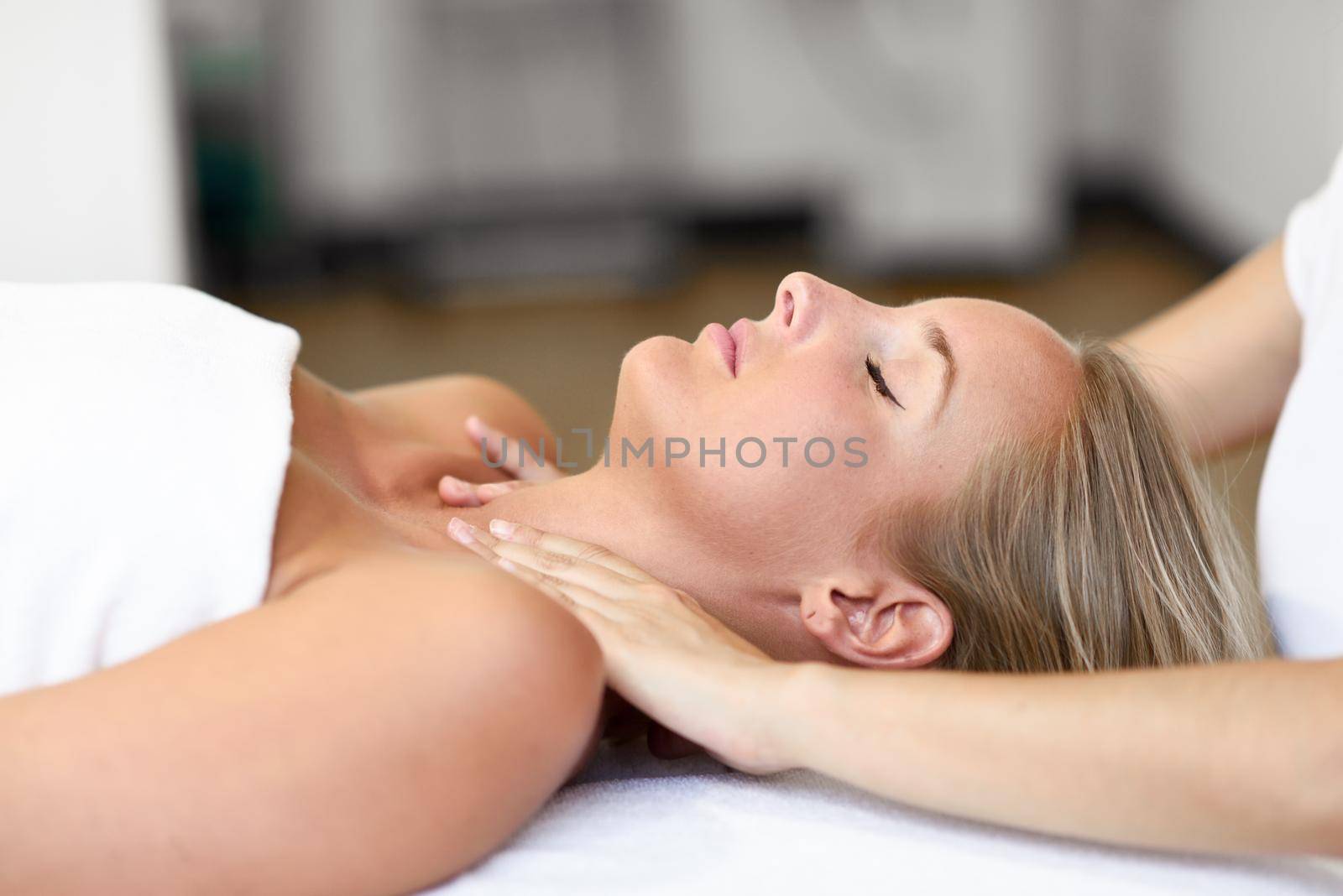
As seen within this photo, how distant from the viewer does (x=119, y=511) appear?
975mm

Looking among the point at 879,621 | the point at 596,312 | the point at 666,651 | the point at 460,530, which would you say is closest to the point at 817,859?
the point at 666,651

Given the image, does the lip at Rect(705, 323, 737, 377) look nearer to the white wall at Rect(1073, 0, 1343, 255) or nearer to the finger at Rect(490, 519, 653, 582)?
the finger at Rect(490, 519, 653, 582)

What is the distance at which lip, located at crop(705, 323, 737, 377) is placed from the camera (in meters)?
1.23

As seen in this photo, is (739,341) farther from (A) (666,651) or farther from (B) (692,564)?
(A) (666,651)

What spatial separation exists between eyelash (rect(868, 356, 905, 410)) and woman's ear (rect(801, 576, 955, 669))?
166mm

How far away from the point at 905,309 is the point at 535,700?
1.86ft

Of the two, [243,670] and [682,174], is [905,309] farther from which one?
[682,174]

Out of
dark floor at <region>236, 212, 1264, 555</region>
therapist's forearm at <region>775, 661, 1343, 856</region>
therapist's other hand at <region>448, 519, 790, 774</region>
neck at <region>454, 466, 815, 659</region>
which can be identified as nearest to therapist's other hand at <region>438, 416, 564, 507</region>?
neck at <region>454, 466, 815, 659</region>

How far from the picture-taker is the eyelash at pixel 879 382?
119cm

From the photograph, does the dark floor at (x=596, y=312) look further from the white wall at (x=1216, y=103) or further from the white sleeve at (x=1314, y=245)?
the white sleeve at (x=1314, y=245)

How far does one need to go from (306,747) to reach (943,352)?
26.1 inches

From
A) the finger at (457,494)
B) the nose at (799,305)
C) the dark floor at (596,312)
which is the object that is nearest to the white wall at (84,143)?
the finger at (457,494)

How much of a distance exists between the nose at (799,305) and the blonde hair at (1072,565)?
198mm

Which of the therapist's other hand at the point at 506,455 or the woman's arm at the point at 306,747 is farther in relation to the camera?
the therapist's other hand at the point at 506,455
